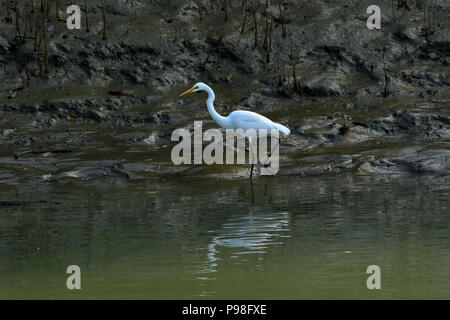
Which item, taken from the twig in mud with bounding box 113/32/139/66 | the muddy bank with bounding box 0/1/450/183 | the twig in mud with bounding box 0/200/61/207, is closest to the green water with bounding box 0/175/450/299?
the twig in mud with bounding box 0/200/61/207

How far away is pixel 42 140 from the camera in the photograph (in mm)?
13469

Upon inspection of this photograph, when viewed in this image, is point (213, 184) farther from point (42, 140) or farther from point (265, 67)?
point (265, 67)

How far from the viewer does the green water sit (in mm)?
5473

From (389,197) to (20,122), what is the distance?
7640mm

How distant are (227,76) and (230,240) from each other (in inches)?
351

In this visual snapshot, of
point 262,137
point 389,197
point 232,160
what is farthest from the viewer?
point 262,137

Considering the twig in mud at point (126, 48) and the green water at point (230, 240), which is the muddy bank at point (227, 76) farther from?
the green water at point (230, 240)

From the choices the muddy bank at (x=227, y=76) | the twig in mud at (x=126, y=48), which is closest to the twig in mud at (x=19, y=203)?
the muddy bank at (x=227, y=76)

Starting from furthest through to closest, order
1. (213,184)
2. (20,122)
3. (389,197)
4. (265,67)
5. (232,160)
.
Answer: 1. (265,67)
2. (20,122)
3. (232,160)
4. (213,184)
5. (389,197)

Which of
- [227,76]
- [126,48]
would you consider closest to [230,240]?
[227,76]

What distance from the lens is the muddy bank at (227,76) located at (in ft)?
43.7

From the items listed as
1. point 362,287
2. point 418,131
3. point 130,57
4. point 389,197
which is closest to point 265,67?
point 130,57

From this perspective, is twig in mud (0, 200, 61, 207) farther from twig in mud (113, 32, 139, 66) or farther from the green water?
twig in mud (113, 32, 139, 66)

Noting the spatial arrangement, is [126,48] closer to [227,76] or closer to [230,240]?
[227,76]
